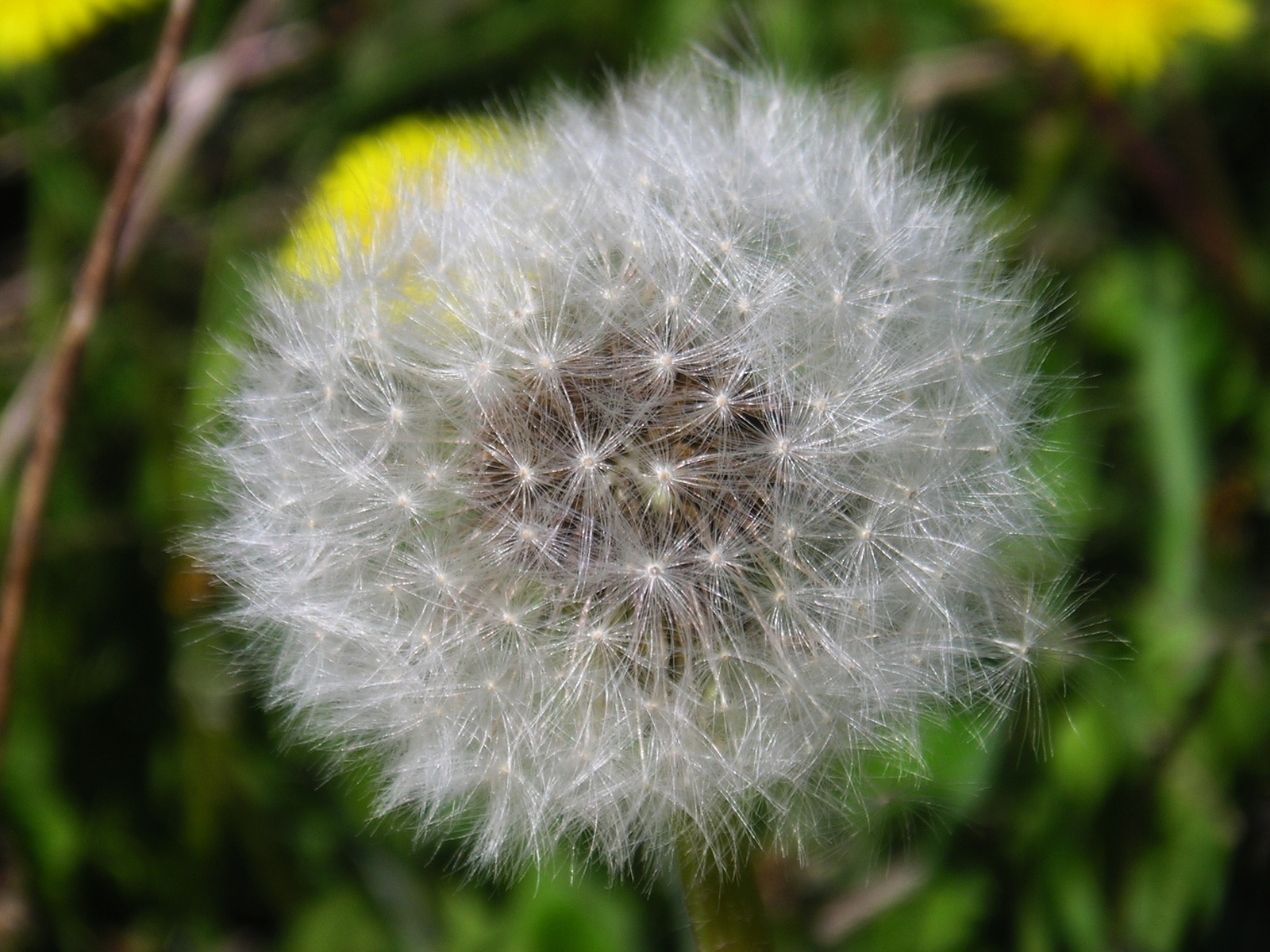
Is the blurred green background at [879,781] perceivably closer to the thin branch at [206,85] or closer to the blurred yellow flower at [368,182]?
the thin branch at [206,85]

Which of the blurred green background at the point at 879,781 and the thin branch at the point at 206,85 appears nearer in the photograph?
the blurred green background at the point at 879,781

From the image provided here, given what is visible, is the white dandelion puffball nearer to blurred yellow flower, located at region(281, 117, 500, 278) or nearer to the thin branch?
blurred yellow flower, located at region(281, 117, 500, 278)

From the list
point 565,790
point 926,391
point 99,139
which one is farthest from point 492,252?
point 99,139

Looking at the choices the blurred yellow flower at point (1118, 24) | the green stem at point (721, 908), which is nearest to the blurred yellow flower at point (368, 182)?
the green stem at point (721, 908)

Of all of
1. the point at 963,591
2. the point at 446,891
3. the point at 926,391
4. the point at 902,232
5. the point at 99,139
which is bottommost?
the point at 446,891

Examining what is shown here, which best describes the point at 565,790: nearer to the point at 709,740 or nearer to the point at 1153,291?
the point at 709,740

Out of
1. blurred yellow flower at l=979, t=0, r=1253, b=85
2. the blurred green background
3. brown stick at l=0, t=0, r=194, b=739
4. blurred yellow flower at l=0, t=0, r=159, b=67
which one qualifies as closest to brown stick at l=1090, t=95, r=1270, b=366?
the blurred green background
